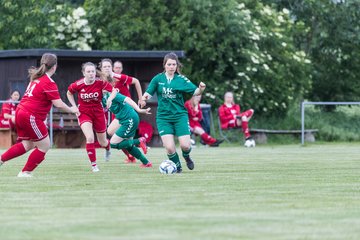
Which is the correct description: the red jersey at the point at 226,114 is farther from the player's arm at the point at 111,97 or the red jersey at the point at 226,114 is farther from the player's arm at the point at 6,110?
the player's arm at the point at 111,97

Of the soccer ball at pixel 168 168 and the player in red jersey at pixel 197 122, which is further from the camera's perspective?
the player in red jersey at pixel 197 122

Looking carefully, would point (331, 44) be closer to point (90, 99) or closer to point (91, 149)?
point (90, 99)

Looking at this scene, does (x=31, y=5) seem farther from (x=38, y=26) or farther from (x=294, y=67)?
(x=294, y=67)

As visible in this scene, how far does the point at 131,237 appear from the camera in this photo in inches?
333

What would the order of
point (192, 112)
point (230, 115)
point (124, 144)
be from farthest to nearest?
1. point (230, 115)
2. point (192, 112)
3. point (124, 144)

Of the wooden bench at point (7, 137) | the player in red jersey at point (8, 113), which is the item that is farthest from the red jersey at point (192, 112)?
the wooden bench at point (7, 137)

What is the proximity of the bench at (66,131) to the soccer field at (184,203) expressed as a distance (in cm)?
1146

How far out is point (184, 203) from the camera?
11148 millimetres

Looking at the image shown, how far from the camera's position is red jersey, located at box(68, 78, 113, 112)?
17.1 meters

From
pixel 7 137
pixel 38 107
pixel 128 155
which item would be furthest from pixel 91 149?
pixel 7 137

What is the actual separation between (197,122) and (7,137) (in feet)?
16.5

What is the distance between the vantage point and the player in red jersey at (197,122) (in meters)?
29.4

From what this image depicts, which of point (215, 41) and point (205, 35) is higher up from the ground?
point (205, 35)

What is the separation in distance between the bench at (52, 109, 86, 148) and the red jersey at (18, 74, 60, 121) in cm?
1420
